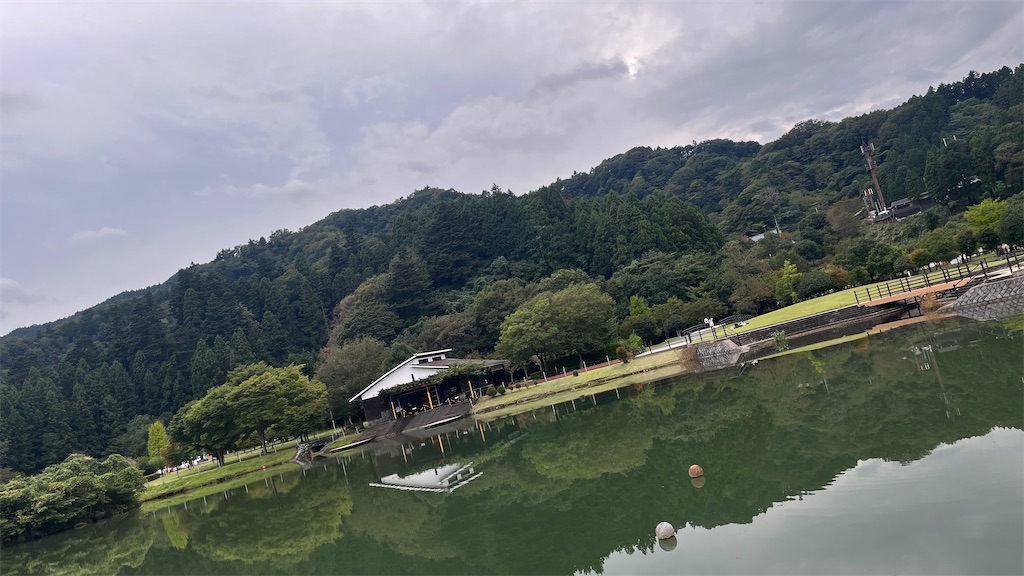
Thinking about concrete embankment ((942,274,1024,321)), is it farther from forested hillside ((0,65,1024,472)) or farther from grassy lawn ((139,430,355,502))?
grassy lawn ((139,430,355,502))

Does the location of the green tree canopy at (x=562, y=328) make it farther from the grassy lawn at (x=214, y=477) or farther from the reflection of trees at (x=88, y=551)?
the reflection of trees at (x=88, y=551)

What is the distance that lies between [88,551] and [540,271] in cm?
4429

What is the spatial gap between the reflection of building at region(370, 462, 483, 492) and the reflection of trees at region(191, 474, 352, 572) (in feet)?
4.47

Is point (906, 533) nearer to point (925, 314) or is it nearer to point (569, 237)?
point (925, 314)

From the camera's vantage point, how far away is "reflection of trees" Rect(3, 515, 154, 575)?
1644 cm

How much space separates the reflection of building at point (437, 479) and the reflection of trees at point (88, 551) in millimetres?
6581

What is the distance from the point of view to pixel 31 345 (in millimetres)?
78500

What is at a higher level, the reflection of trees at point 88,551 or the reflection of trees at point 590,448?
the reflection of trees at point 88,551

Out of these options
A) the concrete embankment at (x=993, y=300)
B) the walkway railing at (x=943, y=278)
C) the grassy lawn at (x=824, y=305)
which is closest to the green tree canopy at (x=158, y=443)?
the grassy lawn at (x=824, y=305)

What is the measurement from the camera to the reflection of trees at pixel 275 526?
516 inches

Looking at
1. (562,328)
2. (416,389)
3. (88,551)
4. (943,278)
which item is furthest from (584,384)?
(88,551)

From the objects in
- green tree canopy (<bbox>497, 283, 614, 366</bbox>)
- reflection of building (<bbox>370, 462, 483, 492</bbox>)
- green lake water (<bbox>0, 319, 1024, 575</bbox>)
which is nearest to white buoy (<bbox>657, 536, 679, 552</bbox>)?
green lake water (<bbox>0, 319, 1024, 575</bbox>)

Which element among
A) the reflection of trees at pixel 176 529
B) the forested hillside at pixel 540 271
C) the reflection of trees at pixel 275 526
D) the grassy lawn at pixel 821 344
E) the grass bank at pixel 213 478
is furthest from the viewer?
the forested hillside at pixel 540 271

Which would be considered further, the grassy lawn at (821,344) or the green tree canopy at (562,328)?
the green tree canopy at (562,328)
